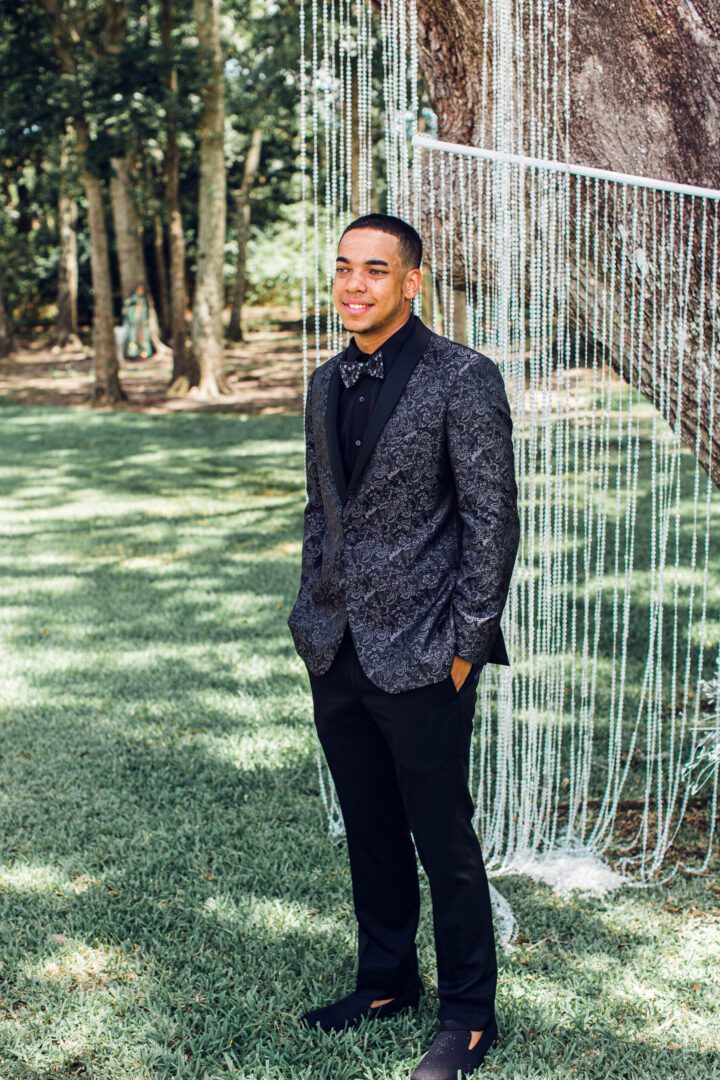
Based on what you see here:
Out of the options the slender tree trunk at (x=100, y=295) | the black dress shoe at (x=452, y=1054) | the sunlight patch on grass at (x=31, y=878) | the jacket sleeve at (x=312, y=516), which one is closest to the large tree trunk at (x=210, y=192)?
the slender tree trunk at (x=100, y=295)

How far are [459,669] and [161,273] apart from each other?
93.7ft

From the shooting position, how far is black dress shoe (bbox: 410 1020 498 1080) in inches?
113

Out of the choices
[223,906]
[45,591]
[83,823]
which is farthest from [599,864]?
[45,591]

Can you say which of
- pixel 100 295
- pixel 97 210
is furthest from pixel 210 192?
pixel 100 295

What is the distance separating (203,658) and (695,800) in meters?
2.96

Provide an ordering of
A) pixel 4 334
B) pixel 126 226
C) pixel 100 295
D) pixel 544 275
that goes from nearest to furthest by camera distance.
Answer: pixel 544 275 < pixel 100 295 < pixel 126 226 < pixel 4 334

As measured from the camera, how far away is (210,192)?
58.2ft

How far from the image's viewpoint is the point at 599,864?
411 centimetres

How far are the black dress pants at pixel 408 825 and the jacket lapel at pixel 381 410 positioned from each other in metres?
0.38

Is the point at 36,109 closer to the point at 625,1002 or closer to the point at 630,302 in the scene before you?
the point at 630,302

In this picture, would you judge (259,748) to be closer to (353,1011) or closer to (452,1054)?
(353,1011)

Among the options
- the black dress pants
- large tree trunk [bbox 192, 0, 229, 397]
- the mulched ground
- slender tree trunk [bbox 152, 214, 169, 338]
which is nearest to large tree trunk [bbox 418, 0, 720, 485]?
the black dress pants

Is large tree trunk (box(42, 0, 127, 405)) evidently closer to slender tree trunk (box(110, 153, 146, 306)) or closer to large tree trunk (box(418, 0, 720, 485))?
slender tree trunk (box(110, 153, 146, 306))

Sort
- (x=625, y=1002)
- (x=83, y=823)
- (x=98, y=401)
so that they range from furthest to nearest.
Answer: (x=98, y=401) → (x=83, y=823) → (x=625, y=1002)
